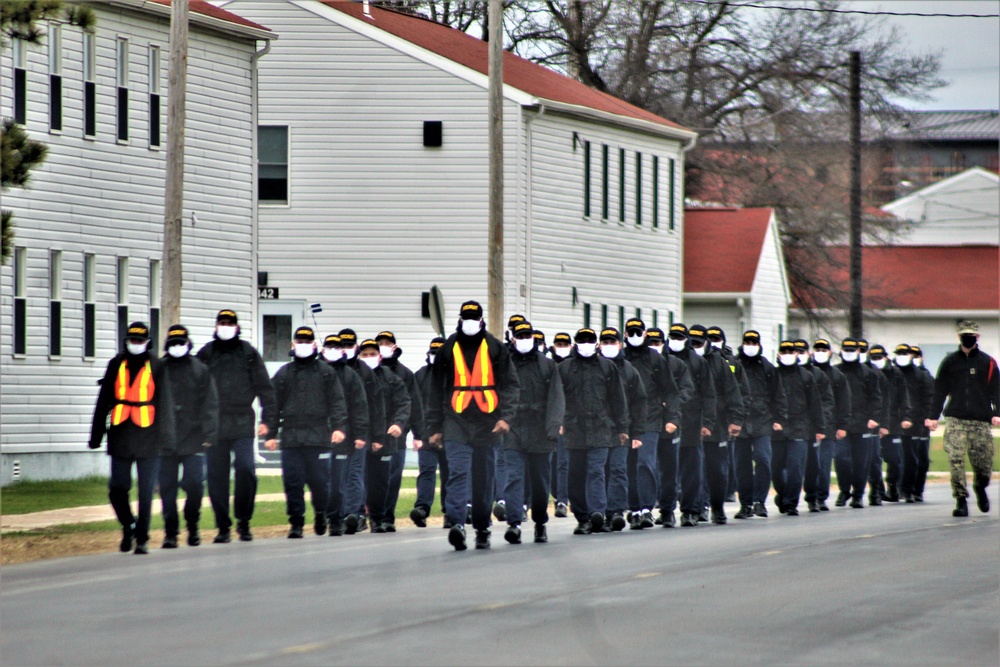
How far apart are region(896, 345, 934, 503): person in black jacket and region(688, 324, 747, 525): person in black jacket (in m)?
5.13

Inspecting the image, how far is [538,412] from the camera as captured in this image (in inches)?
598

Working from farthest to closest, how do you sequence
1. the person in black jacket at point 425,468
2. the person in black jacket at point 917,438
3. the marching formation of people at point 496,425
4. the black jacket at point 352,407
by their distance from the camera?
the person in black jacket at point 917,438 → the person in black jacket at point 425,468 → the black jacket at point 352,407 → the marching formation of people at point 496,425

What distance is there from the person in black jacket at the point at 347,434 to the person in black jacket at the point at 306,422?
17cm

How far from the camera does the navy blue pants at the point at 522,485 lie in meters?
14.9

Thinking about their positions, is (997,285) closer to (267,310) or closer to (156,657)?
(267,310)

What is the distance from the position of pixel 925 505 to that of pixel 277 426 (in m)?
9.87

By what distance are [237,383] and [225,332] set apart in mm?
504

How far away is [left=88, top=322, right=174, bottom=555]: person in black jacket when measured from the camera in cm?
1409

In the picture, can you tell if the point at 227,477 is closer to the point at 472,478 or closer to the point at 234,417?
the point at 234,417

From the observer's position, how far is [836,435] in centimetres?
2111

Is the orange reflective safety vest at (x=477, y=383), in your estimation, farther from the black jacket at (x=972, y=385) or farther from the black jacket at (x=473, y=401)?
the black jacket at (x=972, y=385)

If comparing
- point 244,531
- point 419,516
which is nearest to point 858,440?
point 419,516

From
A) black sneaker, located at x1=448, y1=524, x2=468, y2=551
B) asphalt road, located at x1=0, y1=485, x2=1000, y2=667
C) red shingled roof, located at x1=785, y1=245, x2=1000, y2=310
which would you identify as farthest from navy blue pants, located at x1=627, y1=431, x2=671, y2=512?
red shingled roof, located at x1=785, y1=245, x2=1000, y2=310

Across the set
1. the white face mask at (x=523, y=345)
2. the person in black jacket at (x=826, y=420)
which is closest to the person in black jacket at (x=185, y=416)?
the white face mask at (x=523, y=345)
